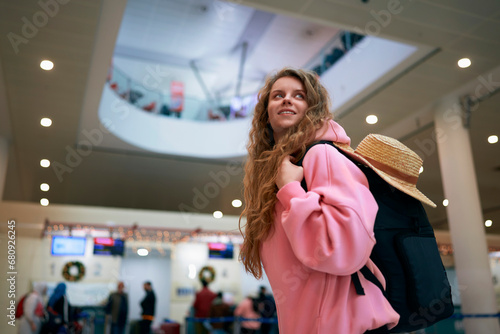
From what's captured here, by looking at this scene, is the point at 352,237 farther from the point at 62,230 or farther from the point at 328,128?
the point at 62,230

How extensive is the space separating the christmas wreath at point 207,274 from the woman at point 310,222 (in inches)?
381

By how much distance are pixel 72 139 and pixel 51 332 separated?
3.82 metres

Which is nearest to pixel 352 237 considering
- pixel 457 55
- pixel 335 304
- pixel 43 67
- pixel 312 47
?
pixel 335 304

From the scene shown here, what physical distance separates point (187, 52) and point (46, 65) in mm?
7106

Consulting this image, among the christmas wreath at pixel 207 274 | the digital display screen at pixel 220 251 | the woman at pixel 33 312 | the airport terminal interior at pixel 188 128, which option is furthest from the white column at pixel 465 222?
the christmas wreath at pixel 207 274

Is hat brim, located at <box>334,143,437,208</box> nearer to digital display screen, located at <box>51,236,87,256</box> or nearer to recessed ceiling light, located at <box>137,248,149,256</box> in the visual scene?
digital display screen, located at <box>51,236,87,256</box>

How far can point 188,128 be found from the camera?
10109 mm

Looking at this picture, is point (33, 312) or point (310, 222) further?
point (33, 312)

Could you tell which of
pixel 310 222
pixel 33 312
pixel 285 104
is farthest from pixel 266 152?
pixel 33 312

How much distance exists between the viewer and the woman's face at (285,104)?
46.3 inches

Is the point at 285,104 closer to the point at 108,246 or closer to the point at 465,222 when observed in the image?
the point at 465,222

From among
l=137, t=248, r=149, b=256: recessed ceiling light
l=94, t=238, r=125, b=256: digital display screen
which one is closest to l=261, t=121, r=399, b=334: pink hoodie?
l=94, t=238, r=125, b=256: digital display screen

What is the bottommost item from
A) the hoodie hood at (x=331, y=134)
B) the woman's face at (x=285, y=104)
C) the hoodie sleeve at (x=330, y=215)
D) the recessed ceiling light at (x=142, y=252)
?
the hoodie sleeve at (x=330, y=215)

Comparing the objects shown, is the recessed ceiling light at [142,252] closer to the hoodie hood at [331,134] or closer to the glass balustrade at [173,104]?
the glass balustrade at [173,104]
